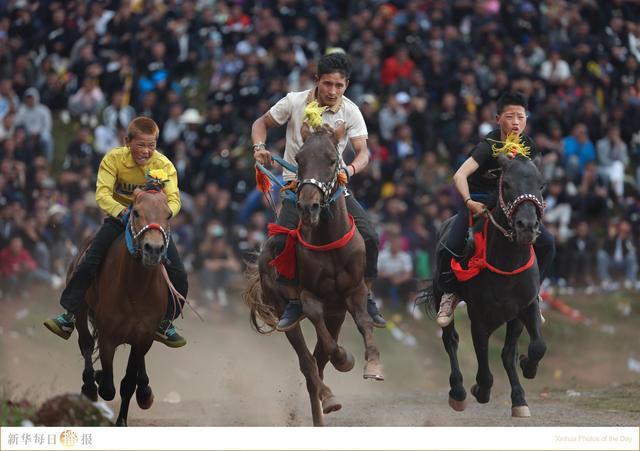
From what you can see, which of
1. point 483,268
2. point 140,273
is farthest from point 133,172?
point 483,268

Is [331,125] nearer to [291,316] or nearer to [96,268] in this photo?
[291,316]

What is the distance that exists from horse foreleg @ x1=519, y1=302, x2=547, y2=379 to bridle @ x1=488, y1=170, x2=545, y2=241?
83 cm

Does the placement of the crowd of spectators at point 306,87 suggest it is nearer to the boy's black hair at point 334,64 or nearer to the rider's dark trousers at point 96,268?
the rider's dark trousers at point 96,268

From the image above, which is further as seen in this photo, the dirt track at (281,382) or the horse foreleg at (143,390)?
the dirt track at (281,382)

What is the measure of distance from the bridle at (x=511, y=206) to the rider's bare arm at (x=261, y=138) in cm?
199

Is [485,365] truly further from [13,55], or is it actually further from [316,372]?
[13,55]

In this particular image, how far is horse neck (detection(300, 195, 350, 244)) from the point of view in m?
10.2

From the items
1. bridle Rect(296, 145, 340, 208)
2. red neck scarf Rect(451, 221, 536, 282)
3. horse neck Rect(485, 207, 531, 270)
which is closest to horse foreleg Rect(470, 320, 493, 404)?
red neck scarf Rect(451, 221, 536, 282)

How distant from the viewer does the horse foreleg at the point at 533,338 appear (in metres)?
11.1

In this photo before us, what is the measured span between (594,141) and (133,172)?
11.3 metres

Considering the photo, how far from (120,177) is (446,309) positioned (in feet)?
10.6

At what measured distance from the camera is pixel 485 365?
11.5 meters

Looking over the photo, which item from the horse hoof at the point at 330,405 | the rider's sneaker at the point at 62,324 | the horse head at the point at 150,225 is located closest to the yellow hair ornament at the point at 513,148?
the horse hoof at the point at 330,405

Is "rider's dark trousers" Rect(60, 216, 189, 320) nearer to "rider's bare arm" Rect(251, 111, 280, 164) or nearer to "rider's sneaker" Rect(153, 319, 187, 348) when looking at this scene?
"rider's sneaker" Rect(153, 319, 187, 348)
